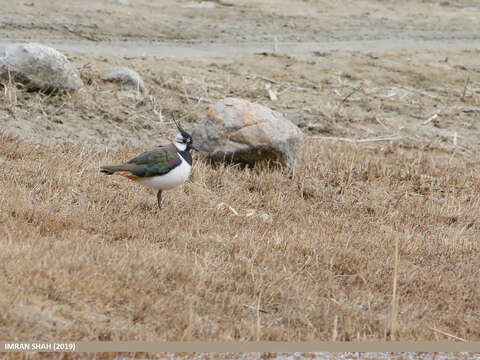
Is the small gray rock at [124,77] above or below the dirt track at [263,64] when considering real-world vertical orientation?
above

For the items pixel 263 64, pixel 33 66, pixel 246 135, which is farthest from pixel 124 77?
pixel 263 64

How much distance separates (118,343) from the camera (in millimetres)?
4824

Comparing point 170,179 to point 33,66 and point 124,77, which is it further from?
point 124,77

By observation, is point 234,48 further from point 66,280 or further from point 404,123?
point 66,280

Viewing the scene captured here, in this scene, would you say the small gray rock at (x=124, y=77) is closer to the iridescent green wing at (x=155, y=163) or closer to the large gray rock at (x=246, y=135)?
the large gray rock at (x=246, y=135)

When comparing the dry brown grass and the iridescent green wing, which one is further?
the iridescent green wing

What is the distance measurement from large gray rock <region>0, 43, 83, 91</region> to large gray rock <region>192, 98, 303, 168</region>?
2.26 metres

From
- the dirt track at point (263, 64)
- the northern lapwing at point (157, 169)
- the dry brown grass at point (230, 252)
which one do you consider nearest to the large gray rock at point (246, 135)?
the dry brown grass at point (230, 252)

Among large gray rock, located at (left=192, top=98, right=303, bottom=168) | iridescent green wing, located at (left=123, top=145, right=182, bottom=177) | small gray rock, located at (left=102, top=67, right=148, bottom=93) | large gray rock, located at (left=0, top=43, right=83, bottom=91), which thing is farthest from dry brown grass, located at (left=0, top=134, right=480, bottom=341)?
small gray rock, located at (left=102, top=67, right=148, bottom=93)

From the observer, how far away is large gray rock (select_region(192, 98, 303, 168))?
934cm

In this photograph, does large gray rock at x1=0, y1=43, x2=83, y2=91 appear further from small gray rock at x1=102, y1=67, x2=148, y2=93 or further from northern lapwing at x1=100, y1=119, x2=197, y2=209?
northern lapwing at x1=100, y1=119, x2=197, y2=209

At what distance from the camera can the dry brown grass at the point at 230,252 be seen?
540 centimetres

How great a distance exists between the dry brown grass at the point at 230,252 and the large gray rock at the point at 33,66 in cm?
147

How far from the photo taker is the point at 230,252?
679cm
